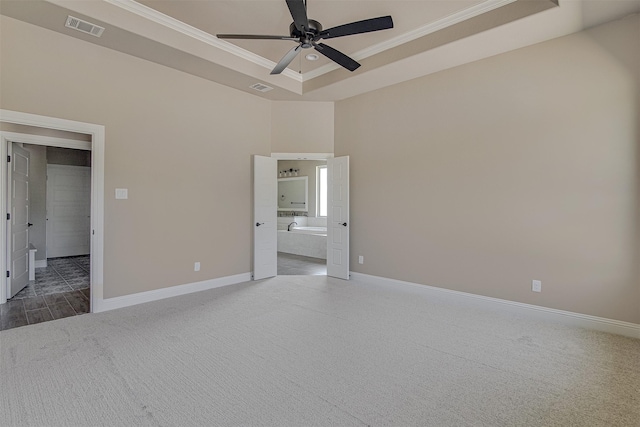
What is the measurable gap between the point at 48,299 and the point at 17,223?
1104 millimetres

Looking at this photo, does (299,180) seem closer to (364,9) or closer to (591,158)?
(364,9)

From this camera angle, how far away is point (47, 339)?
2777 mm

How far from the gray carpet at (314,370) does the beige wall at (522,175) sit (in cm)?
57

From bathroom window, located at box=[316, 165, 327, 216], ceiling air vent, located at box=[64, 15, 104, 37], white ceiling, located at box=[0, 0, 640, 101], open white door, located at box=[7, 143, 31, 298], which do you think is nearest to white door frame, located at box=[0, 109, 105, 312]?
open white door, located at box=[7, 143, 31, 298]

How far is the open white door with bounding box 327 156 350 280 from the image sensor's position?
512 cm

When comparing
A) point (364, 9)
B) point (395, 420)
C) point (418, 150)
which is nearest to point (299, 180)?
point (418, 150)

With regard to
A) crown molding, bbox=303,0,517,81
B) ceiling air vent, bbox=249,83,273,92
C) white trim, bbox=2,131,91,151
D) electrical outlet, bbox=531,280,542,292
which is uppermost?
crown molding, bbox=303,0,517,81

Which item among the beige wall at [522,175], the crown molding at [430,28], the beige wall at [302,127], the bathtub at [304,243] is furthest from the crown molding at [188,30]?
the bathtub at [304,243]

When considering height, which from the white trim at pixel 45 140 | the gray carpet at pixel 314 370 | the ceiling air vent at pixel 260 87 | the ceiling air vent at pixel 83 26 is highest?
the ceiling air vent at pixel 260 87

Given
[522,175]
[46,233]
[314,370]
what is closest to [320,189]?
[522,175]

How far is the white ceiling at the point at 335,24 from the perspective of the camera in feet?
9.57

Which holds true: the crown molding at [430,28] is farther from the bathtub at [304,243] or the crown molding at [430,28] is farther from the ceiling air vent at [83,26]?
the bathtub at [304,243]

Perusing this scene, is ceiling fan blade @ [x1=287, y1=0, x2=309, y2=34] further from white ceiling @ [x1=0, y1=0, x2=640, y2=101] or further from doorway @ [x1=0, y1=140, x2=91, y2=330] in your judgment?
doorway @ [x1=0, y1=140, x2=91, y2=330]

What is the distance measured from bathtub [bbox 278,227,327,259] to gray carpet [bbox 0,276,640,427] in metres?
3.45
